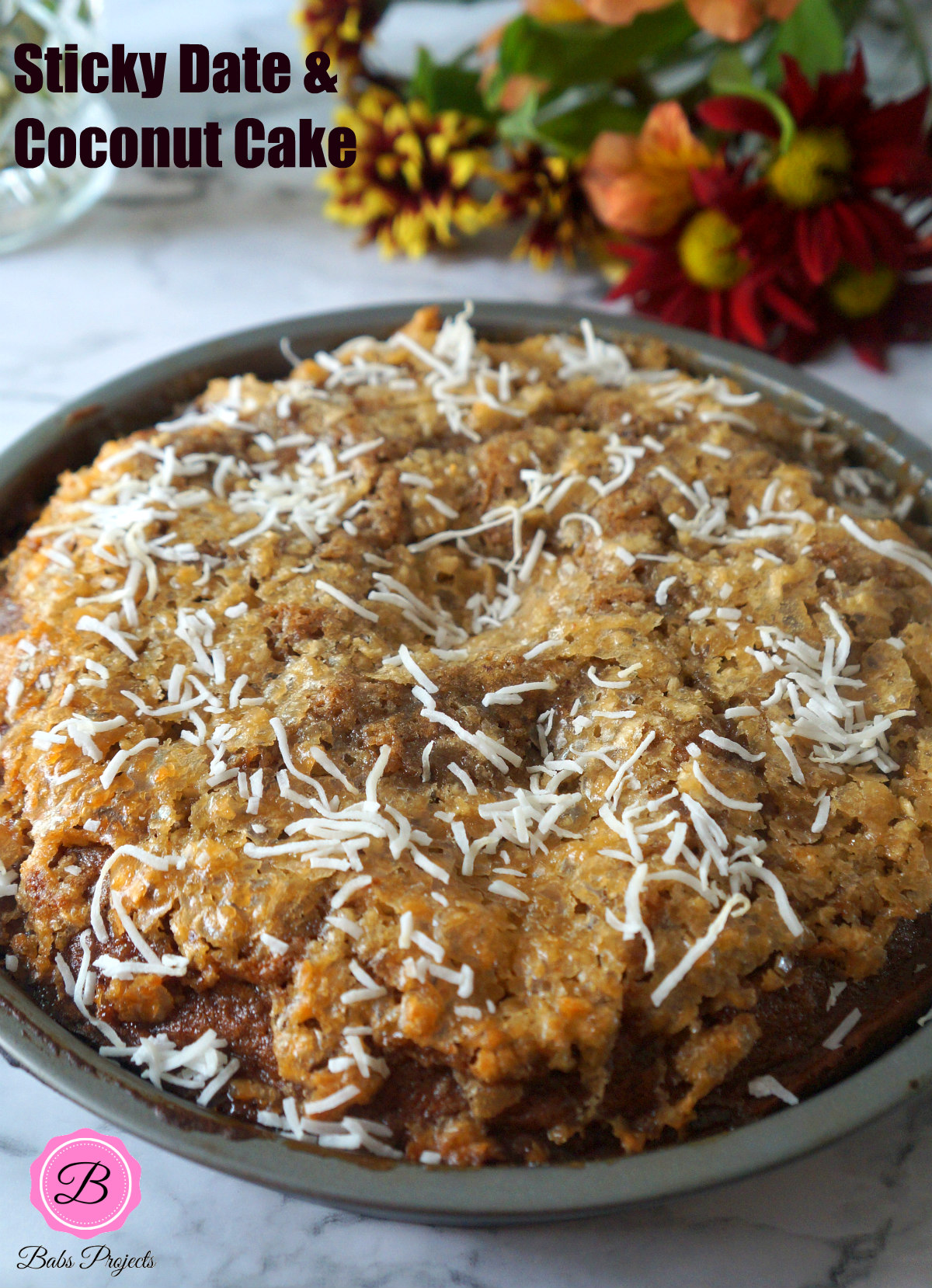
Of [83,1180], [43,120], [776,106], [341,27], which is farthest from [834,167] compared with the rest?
[83,1180]

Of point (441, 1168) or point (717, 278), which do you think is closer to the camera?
point (441, 1168)

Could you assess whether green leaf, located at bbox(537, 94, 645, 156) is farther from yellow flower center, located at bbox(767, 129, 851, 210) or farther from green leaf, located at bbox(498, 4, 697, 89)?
yellow flower center, located at bbox(767, 129, 851, 210)

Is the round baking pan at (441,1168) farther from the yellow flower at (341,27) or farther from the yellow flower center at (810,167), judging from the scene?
the yellow flower at (341,27)

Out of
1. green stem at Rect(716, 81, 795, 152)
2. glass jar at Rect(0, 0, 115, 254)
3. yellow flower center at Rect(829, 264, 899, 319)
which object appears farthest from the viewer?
glass jar at Rect(0, 0, 115, 254)

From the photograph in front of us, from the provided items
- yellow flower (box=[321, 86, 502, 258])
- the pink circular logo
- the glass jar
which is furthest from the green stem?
the pink circular logo

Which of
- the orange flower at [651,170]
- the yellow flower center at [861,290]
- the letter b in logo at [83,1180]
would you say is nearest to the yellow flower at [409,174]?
the orange flower at [651,170]

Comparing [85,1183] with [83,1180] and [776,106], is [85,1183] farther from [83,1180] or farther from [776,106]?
[776,106]

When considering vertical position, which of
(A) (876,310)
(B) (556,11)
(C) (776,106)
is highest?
(B) (556,11)
